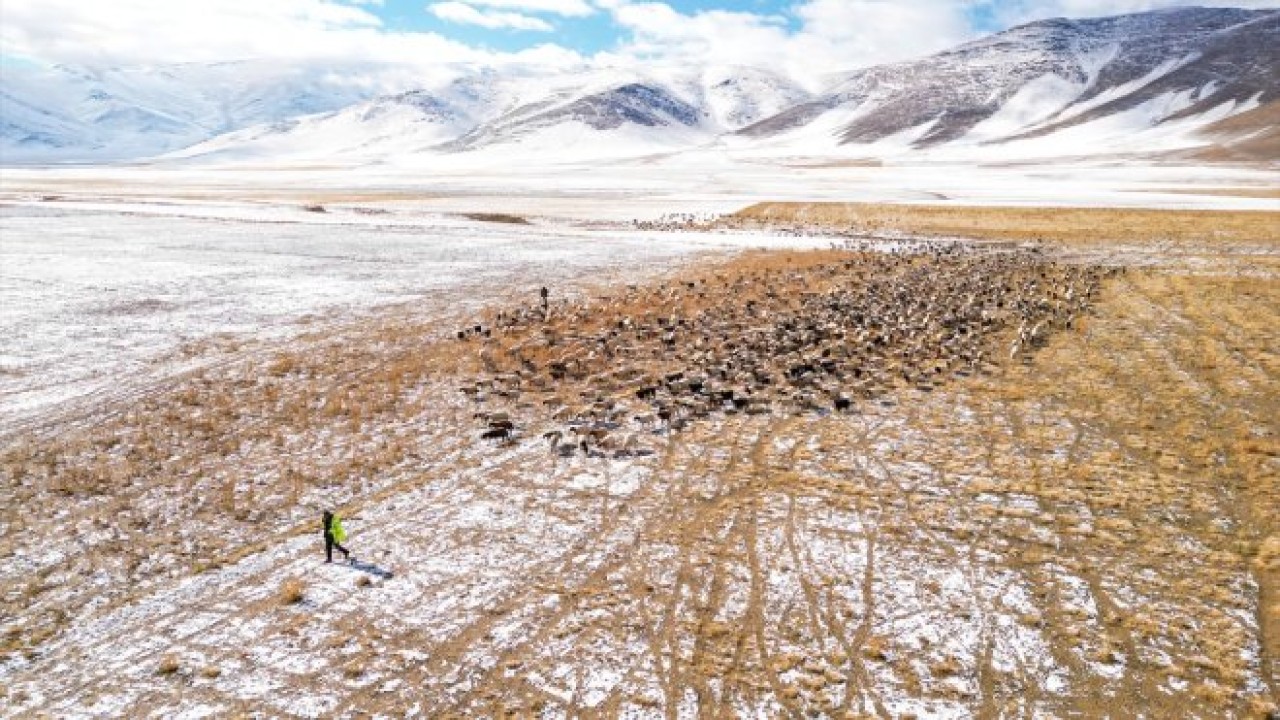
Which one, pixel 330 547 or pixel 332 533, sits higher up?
pixel 332 533

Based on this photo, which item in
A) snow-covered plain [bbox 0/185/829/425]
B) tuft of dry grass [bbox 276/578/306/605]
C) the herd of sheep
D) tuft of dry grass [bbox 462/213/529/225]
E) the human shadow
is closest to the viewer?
tuft of dry grass [bbox 276/578/306/605]

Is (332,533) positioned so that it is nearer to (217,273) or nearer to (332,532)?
(332,532)

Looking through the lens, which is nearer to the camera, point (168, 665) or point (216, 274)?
point (168, 665)

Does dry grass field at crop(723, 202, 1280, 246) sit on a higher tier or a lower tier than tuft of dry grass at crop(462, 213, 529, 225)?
higher

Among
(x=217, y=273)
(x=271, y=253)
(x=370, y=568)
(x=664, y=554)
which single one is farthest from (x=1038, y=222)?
(x=370, y=568)

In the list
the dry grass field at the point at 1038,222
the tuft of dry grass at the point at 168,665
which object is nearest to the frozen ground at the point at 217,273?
the tuft of dry grass at the point at 168,665

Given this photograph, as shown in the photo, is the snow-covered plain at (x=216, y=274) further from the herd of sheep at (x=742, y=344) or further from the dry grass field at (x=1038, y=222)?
the dry grass field at (x=1038, y=222)

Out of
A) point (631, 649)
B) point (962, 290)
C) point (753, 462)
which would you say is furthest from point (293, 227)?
point (631, 649)

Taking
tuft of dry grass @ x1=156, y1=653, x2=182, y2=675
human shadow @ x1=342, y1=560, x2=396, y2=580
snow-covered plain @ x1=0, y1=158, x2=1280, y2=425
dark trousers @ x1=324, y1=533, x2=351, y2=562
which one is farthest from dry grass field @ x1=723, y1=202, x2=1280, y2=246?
tuft of dry grass @ x1=156, y1=653, x2=182, y2=675

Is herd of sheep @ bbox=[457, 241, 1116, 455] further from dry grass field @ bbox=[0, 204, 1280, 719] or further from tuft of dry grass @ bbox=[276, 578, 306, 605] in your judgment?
tuft of dry grass @ bbox=[276, 578, 306, 605]
